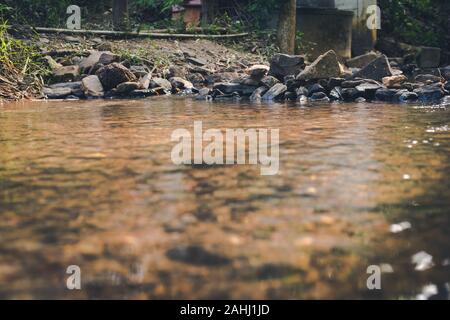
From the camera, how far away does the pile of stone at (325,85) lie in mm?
5820

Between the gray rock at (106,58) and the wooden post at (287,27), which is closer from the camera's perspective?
the gray rock at (106,58)

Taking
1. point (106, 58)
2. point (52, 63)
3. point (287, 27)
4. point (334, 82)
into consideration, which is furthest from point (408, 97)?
point (287, 27)

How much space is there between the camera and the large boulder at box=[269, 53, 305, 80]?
22.3 ft

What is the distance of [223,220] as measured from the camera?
138cm

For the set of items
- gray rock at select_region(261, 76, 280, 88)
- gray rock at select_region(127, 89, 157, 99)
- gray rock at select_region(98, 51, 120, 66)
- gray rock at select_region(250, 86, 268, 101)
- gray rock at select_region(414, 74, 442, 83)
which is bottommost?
gray rock at select_region(127, 89, 157, 99)

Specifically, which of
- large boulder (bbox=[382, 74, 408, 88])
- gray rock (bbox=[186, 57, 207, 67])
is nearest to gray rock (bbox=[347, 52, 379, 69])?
gray rock (bbox=[186, 57, 207, 67])

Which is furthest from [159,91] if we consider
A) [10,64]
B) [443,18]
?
[443,18]

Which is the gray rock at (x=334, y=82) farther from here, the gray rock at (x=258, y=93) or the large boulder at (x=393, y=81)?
the gray rock at (x=258, y=93)

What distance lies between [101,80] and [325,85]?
2706 millimetres

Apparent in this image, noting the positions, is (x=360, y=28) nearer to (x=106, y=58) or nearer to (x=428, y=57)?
(x=428, y=57)

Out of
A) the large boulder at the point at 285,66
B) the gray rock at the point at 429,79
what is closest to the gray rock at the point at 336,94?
the large boulder at the point at 285,66

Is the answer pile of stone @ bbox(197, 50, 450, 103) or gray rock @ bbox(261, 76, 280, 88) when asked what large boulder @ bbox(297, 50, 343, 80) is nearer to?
pile of stone @ bbox(197, 50, 450, 103)

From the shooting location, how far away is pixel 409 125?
337cm

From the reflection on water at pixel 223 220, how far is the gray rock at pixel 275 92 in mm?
3477
